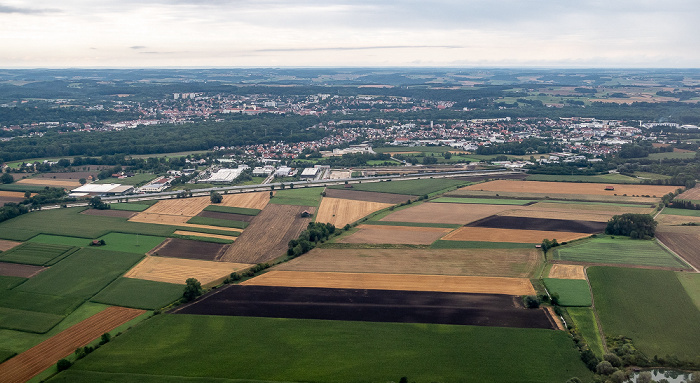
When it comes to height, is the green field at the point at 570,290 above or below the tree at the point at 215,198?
below

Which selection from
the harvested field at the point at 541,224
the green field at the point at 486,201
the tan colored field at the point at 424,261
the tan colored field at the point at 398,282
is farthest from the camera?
the green field at the point at 486,201

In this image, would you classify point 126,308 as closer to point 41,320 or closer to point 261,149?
point 41,320

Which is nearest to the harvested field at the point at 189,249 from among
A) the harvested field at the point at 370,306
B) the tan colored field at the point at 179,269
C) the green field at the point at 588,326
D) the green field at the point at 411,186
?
the tan colored field at the point at 179,269

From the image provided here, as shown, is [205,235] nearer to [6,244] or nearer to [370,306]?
[6,244]

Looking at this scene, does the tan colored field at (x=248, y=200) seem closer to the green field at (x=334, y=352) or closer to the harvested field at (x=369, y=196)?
the harvested field at (x=369, y=196)

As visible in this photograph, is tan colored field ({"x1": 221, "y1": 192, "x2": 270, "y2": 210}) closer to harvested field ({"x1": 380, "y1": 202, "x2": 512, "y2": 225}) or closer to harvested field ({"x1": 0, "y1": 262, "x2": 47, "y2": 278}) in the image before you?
harvested field ({"x1": 380, "y1": 202, "x2": 512, "y2": 225})

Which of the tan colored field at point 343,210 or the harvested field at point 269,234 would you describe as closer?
the harvested field at point 269,234

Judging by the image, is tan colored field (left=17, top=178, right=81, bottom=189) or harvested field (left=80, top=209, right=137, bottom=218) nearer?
harvested field (left=80, top=209, right=137, bottom=218)

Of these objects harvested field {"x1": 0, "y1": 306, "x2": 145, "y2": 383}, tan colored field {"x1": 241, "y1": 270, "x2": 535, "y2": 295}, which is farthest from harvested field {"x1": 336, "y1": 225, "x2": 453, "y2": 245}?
harvested field {"x1": 0, "y1": 306, "x2": 145, "y2": 383}
